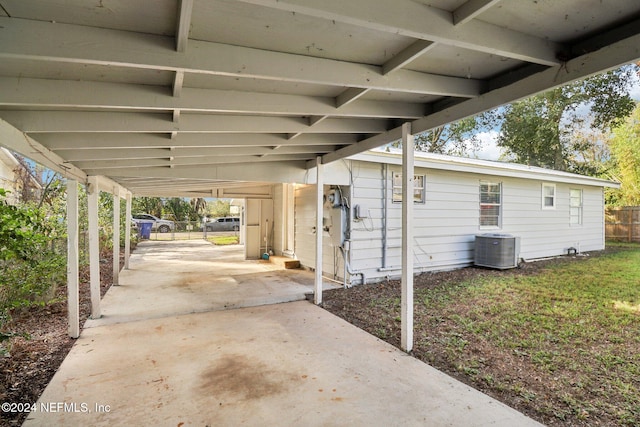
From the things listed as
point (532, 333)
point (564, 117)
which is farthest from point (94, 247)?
point (564, 117)

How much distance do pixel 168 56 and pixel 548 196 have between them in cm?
1143

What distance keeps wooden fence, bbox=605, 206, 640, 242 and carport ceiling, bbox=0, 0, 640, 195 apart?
1642 cm

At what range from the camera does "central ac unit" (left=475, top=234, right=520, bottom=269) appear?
7754 mm

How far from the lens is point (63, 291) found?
5820 millimetres

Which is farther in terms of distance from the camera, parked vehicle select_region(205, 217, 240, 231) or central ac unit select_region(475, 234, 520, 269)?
parked vehicle select_region(205, 217, 240, 231)

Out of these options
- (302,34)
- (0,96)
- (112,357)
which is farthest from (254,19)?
(112,357)

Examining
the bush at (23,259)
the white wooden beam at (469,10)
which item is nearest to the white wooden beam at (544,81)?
the white wooden beam at (469,10)

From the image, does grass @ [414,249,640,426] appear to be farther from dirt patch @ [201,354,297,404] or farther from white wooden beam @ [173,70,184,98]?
white wooden beam @ [173,70,184,98]

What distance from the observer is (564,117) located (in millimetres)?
16781

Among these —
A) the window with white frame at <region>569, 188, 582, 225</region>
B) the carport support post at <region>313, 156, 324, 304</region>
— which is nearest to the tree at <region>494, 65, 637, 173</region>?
the window with white frame at <region>569, 188, 582, 225</region>

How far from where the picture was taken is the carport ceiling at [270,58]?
1.52m

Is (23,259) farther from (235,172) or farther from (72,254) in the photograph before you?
(235,172)

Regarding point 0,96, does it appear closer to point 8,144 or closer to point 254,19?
point 8,144

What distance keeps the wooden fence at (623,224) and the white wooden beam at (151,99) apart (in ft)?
54.6
